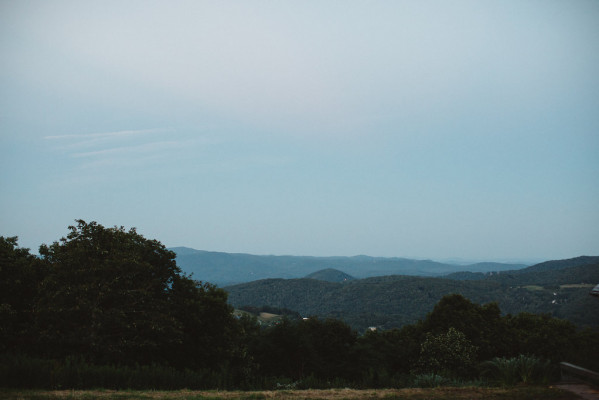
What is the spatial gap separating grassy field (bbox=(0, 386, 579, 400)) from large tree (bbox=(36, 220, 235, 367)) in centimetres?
609

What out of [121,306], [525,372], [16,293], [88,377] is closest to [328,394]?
[525,372]

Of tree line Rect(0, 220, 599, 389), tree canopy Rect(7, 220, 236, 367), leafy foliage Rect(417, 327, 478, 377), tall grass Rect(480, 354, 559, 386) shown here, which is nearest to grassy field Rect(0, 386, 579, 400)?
tall grass Rect(480, 354, 559, 386)

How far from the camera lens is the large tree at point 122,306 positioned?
587 inches

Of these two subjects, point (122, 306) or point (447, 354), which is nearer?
point (122, 306)

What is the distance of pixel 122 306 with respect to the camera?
16.1 metres

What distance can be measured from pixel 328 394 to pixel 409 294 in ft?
483

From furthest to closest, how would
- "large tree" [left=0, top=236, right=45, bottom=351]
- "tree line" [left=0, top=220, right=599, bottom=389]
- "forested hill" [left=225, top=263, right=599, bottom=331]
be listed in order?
"forested hill" [left=225, top=263, right=599, bottom=331], "large tree" [left=0, top=236, right=45, bottom=351], "tree line" [left=0, top=220, right=599, bottom=389]

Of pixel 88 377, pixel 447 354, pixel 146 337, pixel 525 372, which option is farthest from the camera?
pixel 447 354

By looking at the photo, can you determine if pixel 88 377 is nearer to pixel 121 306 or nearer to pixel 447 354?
pixel 121 306

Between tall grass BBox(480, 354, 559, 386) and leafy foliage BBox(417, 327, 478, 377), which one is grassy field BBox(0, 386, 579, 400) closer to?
tall grass BBox(480, 354, 559, 386)

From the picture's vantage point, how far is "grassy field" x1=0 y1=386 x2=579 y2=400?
8.06m

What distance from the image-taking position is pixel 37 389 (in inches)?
367

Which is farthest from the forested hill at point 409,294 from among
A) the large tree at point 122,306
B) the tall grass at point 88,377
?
the tall grass at point 88,377

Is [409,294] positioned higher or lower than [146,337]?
lower
